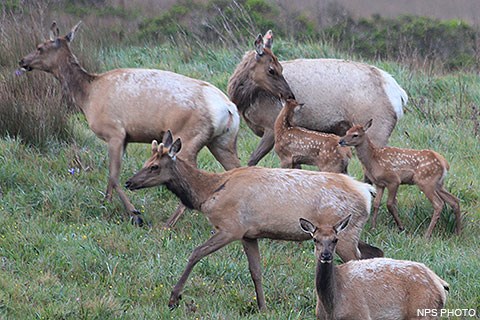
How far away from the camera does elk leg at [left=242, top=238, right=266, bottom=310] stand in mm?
7621

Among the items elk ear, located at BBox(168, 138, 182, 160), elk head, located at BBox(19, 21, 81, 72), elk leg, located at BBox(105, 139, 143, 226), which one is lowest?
elk leg, located at BBox(105, 139, 143, 226)

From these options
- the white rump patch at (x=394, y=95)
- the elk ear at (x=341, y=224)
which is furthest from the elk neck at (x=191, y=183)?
the white rump patch at (x=394, y=95)

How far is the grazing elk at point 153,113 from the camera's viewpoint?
9523 millimetres

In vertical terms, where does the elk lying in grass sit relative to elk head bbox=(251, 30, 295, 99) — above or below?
below

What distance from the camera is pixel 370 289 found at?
6926 millimetres

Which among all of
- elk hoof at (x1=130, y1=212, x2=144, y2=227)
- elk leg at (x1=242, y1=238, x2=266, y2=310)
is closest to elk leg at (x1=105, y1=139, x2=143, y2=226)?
elk hoof at (x1=130, y1=212, x2=144, y2=227)

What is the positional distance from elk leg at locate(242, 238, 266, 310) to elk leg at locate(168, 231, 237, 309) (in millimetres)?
254

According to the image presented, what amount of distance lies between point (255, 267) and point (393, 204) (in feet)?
7.97

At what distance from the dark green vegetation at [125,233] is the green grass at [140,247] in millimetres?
13

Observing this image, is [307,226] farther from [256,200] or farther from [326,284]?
[256,200]

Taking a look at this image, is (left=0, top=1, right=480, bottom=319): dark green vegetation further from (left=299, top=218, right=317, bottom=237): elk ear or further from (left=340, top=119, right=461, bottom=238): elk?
(left=299, top=218, right=317, bottom=237): elk ear

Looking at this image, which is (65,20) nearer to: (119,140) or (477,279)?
(119,140)

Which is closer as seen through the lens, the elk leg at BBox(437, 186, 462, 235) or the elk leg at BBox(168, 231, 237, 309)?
the elk leg at BBox(168, 231, 237, 309)

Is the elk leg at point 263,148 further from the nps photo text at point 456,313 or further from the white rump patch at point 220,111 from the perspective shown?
the nps photo text at point 456,313
